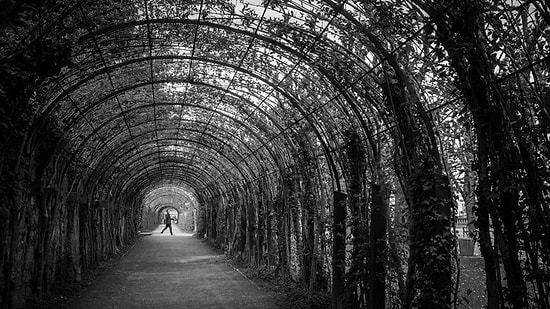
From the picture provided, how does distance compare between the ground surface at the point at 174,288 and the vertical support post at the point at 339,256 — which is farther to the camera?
the ground surface at the point at 174,288

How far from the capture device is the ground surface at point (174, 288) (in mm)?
8383

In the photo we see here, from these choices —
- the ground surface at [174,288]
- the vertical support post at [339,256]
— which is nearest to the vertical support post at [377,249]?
the vertical support post at [339,256]

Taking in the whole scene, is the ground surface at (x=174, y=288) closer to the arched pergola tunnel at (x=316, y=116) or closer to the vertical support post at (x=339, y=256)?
the arched pergola tunnel at (x=316, y=116)

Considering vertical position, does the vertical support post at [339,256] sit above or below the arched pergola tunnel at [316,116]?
below

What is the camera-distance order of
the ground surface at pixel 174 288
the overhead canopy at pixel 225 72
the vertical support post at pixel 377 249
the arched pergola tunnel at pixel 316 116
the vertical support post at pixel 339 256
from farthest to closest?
the ground surface at pixel 174 288, the vertical support post at pixel 339 256, the vertical support post at pixel 377 249, the overhead canopy at pixel 225 72, the arched pergola tunnel at pixel 316 116

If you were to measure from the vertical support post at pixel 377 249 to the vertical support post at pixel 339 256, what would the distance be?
839 millimetres

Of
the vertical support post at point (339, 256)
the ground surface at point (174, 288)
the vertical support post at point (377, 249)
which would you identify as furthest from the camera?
the ground surface at point (174, 288)

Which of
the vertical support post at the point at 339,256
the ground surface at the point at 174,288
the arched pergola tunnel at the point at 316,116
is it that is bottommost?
the ground surface at the point at 174,288

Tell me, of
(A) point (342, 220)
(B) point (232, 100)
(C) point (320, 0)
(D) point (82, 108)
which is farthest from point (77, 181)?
(C) point (320, 0)

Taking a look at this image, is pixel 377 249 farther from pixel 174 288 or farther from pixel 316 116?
pixel 174 288

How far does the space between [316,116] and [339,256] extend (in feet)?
7.28

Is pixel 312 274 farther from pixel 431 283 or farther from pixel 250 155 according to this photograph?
pixel 250 155

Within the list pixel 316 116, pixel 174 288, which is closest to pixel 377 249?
pixel 316 116

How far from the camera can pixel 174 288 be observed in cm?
1012
